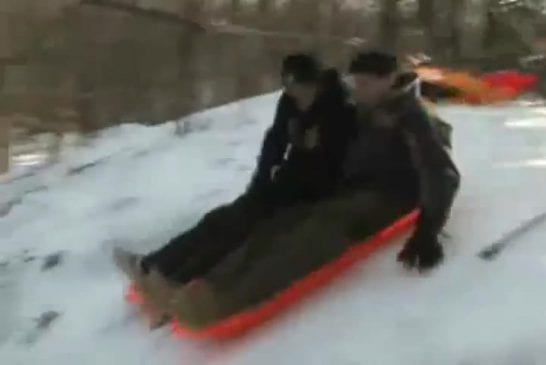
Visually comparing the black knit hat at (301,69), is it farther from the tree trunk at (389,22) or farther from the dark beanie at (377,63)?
the tree trunk at (389,22)

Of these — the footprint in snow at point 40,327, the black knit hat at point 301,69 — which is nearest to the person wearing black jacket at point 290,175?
the black knit hat at point 301,69

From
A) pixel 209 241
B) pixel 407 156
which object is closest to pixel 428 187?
pixel 407 156

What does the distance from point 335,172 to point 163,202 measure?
2.30 feet

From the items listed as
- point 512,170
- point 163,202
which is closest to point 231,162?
point 163,202

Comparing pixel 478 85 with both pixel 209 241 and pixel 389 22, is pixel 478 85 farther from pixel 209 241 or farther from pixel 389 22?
pixel 389 22

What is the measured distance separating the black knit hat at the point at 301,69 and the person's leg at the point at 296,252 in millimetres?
290

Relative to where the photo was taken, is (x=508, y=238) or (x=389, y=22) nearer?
(x=508, y=238)

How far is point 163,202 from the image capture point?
322 cm

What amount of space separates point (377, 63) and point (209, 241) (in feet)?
1.85

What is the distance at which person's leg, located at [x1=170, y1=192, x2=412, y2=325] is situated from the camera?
2.38m

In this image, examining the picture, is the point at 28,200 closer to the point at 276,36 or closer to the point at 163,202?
the point at 163,202

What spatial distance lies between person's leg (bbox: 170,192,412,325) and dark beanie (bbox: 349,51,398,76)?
28 centimetres

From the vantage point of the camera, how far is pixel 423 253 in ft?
7.95

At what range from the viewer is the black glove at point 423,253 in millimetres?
2420
